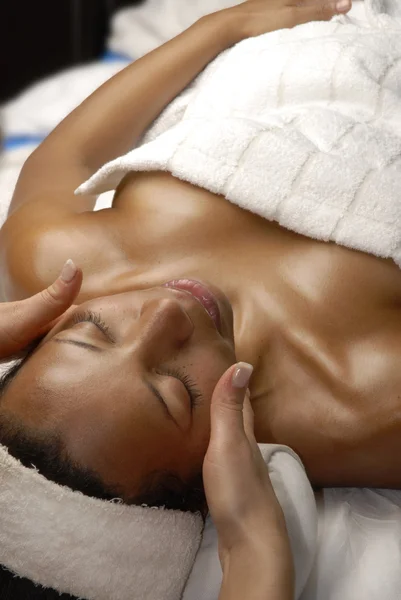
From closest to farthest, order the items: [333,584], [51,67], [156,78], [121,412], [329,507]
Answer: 1. [121,412]
2. [333,584]
3. [329,507]
4. [156,78]
5. [51,67]

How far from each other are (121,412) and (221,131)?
0.52m

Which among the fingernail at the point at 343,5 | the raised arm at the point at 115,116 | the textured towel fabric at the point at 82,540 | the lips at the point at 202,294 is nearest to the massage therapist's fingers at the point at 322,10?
the fingernail at the point at 343,5

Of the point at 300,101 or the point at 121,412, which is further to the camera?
the point at 300,101

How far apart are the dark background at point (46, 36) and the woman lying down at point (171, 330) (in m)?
0.31

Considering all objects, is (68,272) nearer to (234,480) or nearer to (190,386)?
(190,386)

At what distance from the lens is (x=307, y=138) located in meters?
1.12

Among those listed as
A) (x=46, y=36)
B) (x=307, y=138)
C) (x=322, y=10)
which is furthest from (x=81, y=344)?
(x=46, y=36)

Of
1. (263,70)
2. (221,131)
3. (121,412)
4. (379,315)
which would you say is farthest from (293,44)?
(121,412)

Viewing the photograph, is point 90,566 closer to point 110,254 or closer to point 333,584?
point 333,584

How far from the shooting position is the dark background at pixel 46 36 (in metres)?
1.55

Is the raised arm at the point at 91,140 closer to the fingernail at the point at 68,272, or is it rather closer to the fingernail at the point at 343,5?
the fingernail at the point at 343,5

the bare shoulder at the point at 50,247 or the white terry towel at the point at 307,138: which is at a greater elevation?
the white terry towel at the point at 307,138

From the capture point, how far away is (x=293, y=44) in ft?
4.18

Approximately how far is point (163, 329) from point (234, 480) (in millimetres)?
197
